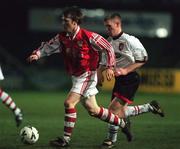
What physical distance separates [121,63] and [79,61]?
0.91m

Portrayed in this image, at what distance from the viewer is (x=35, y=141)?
356 inches

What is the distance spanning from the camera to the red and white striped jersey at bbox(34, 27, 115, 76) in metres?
8.69

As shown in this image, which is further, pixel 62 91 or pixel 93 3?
pixel 93 3

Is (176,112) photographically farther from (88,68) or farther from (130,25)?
(130,25)

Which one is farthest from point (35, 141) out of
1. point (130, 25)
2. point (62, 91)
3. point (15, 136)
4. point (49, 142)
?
point (130, 25)

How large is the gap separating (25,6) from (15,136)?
20.8 m

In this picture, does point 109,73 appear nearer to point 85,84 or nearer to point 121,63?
point 85,84

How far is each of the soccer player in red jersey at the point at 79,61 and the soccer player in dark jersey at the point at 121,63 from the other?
383 mm

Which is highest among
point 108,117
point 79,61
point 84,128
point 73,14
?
point 73,14

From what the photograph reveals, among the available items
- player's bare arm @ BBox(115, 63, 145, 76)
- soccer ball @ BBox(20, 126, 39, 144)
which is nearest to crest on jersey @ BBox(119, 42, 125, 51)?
player's bare arm @ BBox(115, 63, 145, 76)

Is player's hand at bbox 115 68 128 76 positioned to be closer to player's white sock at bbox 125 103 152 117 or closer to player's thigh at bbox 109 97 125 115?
player's thigh at bbox 109 97 125 115

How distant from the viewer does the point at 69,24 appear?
8680 millimetres

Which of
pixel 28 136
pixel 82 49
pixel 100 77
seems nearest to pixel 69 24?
pixel 82 49

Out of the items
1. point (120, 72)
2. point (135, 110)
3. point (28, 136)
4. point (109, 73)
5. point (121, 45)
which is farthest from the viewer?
point (135, 110)
